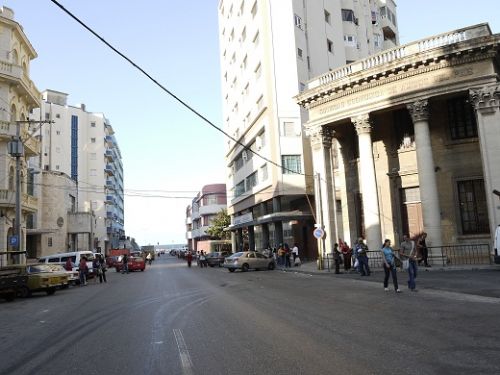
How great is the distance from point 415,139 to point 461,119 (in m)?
3.17

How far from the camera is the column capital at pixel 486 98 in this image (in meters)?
21.5

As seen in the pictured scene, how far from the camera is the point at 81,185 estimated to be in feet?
292

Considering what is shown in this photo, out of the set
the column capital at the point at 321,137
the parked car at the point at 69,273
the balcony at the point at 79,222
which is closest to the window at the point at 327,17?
the column capital at the point at 321,137

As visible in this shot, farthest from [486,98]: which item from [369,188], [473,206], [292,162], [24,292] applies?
[24,292]

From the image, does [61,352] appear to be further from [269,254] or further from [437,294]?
[269,254]

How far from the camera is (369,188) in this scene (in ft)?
81.0

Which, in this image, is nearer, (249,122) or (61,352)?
(61,352)

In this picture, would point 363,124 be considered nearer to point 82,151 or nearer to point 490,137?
point 490,137

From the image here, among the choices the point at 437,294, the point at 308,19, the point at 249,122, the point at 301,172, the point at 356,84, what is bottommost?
the point at 437,294

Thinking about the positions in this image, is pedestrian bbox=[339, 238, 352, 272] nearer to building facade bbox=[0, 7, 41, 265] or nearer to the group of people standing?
the group of people standing

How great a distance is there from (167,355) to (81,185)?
8808cm

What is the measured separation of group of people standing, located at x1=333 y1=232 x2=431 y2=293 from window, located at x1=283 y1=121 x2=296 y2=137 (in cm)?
1444

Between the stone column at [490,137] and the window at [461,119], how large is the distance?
2423 mm

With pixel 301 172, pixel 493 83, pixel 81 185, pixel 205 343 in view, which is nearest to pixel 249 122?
pixel 301 172
